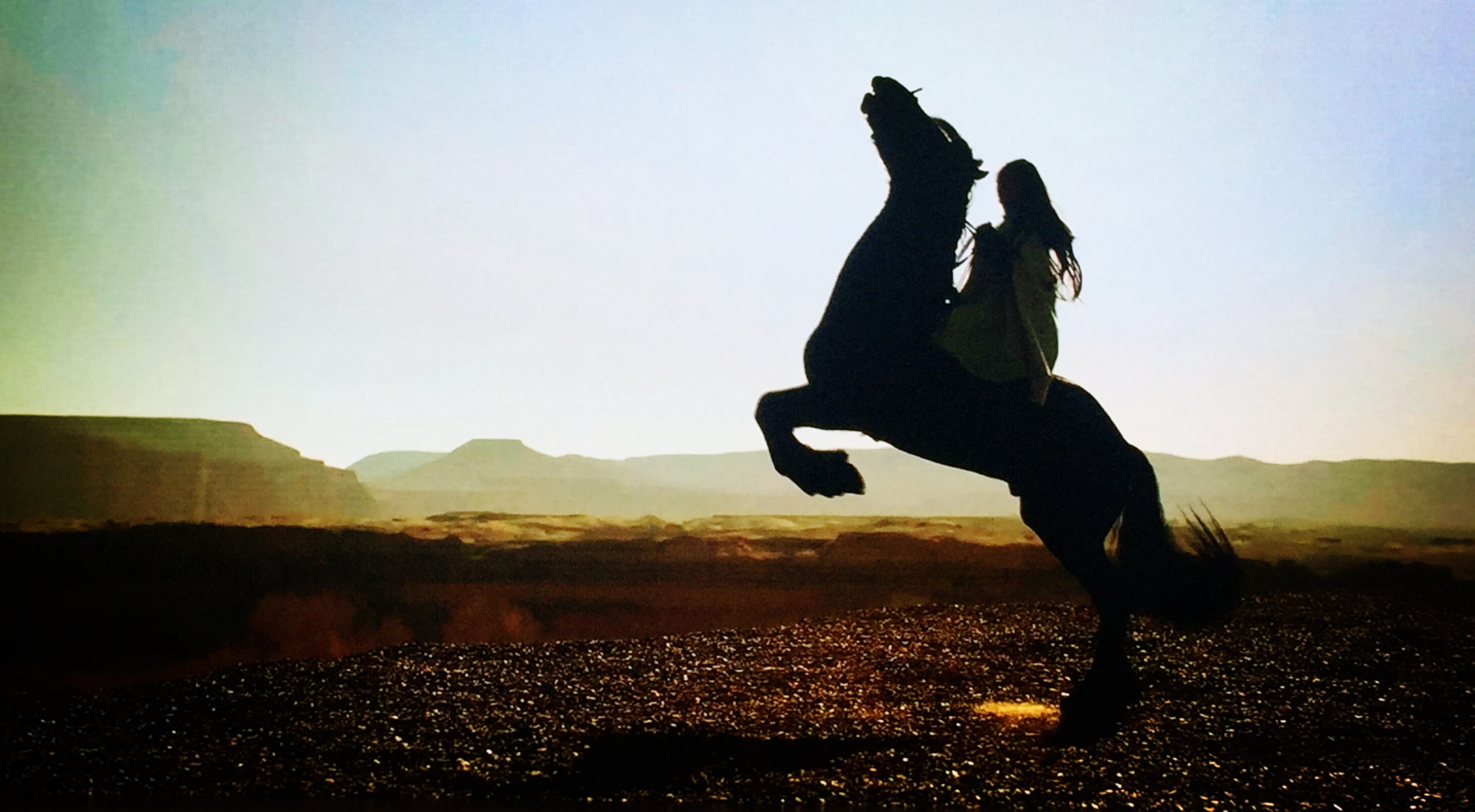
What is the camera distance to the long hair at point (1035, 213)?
3.10 metres

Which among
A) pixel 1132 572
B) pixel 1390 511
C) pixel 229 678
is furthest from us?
pixel 1390 511

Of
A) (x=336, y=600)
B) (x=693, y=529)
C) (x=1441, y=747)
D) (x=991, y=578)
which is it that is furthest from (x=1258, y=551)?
(x=336, y=600)

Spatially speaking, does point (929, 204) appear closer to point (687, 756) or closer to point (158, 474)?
point (687, 756)

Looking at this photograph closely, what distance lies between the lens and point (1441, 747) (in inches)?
103

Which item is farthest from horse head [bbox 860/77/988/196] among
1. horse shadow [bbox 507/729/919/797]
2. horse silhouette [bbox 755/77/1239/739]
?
horse shadow [bbox 507/729/919/797]

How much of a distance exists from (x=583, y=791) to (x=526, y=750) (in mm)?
300

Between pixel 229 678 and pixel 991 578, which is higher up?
pixel 991 578

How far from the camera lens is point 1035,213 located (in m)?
3.11

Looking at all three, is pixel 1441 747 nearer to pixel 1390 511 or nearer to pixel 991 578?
pixel 991 578

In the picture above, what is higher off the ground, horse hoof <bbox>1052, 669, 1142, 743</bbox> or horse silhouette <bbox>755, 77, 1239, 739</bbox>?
horse silhouette <bbox>755, 77, 1239, 739</bbox>

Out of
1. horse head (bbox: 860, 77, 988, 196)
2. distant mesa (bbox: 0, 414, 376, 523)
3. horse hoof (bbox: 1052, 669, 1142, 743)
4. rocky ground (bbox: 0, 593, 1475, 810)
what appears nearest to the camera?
rocky ground (bbox: 0, 593, 1475, 810)

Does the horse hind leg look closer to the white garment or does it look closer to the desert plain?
the desert plain

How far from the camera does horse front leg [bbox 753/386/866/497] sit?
281 cm

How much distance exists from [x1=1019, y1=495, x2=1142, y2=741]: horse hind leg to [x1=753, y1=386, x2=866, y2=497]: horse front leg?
2.24ft
